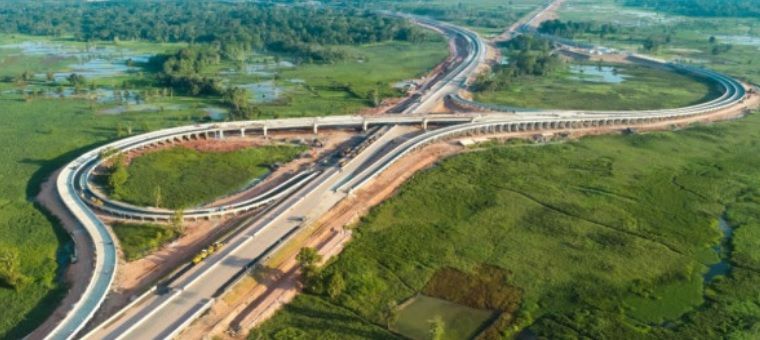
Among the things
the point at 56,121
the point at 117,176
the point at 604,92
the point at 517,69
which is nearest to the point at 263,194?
the point at 117,176

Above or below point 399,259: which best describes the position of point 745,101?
above

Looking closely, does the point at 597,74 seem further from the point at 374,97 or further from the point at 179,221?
the point at 179,221

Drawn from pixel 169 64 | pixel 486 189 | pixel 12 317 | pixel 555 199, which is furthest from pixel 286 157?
pixel 169 64

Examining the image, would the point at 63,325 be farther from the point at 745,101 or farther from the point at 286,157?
the point at 745,101

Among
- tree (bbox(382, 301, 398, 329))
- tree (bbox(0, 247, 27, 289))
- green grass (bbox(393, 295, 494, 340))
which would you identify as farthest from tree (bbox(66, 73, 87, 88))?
green grass (bbox(393, 295, 494, 340))

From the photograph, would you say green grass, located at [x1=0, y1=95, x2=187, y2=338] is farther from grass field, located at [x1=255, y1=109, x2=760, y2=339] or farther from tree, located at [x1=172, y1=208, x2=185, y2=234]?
grass field, located at [x1=255, y1=109, x2=760, y2=339]

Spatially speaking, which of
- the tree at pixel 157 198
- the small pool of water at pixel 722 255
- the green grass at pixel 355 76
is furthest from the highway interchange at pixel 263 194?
the small pool of water at pixel 722 255
